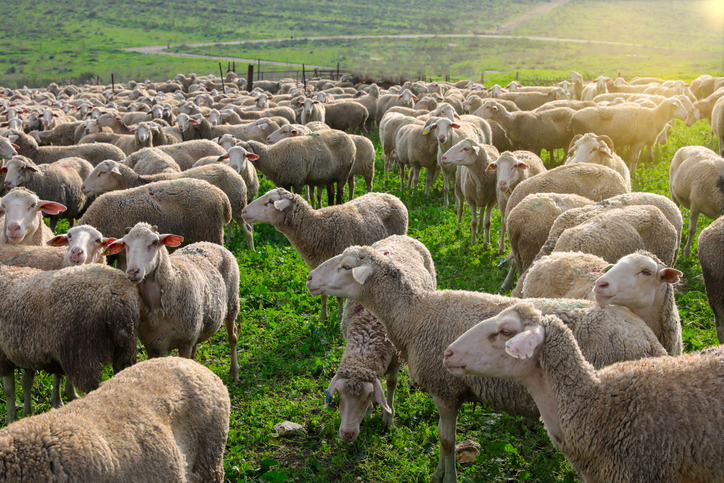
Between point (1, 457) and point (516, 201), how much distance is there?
22.0 ft

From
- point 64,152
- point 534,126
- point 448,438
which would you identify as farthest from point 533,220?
point 64,152

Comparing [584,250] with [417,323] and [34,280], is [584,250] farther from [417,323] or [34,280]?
[34,280]

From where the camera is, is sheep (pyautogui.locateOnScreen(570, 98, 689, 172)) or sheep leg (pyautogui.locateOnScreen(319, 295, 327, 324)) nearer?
sheep leg (pyautogui.locateOnScreen(319, 295, 327, 324))

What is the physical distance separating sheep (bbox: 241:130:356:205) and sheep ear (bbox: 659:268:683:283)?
24.8ft

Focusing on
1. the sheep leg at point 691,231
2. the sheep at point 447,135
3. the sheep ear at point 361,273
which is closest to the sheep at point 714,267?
the sheep leg at point 691,231

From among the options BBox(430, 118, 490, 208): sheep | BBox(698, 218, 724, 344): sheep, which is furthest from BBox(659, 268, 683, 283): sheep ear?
BBox(430, 118, 490, 208): sheep

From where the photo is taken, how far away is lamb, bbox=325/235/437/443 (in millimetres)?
4613

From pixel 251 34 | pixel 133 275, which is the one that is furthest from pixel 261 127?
pixel 251 34

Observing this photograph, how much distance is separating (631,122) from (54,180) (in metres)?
12.2

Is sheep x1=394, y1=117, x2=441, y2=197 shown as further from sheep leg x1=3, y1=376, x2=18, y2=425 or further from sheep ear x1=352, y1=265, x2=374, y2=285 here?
sheep leg x1=3, y1=376, x2=18, y2=425

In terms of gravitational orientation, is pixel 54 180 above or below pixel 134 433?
below

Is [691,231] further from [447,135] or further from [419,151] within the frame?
[419,151]

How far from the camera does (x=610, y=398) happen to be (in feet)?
10.1

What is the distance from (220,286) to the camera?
5.51 meters
